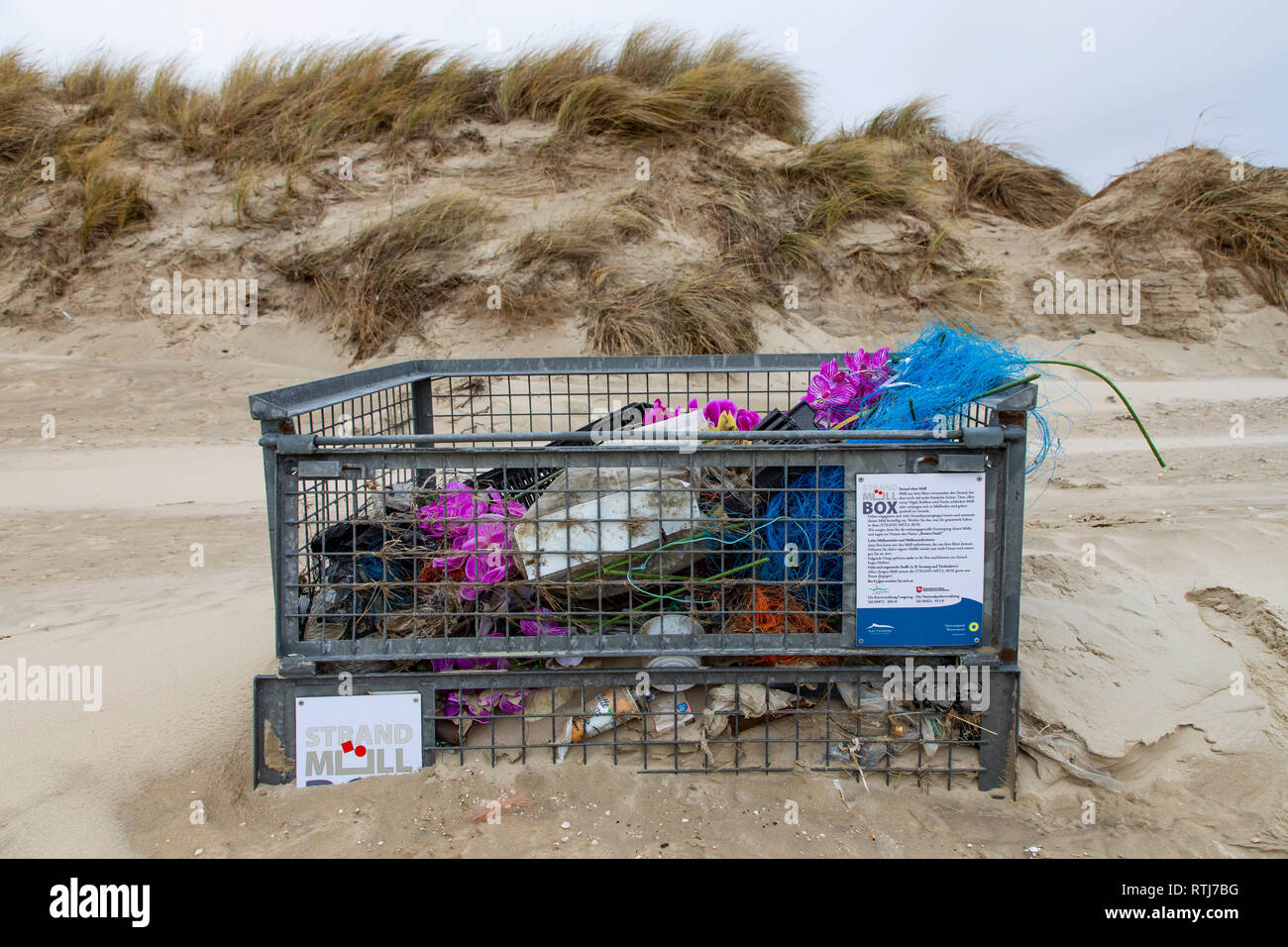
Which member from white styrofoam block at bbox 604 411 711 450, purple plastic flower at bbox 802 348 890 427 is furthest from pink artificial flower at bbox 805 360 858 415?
white styrofoam block at bbox 604 411 711 450

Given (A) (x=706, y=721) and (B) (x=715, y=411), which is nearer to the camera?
(A) (x=706, y=721)

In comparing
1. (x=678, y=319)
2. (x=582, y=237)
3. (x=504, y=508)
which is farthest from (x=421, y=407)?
(x=582, y=237)

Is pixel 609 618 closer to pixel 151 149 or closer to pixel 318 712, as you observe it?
pixel 318 712

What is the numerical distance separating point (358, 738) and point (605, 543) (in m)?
→ 0.92

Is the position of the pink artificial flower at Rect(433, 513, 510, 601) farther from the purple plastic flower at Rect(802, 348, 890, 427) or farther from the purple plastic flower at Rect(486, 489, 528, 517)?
the purple plastic flower at Rect(802, 348, 890, 427)

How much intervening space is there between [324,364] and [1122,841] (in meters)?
10.2

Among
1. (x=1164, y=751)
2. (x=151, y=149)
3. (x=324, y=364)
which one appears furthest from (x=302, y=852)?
(x=151, y=149)

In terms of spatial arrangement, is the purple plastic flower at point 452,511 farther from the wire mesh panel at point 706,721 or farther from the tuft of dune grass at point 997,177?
the tuft of dune grass at point 997,177

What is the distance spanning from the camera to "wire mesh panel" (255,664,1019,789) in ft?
8.37

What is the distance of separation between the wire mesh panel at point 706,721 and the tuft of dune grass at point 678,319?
7.12m

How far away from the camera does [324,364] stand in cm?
1083

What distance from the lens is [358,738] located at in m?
2.57

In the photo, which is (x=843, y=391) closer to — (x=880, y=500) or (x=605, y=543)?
(x=880, y=500)

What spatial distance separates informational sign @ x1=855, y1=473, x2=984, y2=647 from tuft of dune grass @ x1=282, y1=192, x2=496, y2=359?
29.9 feet
